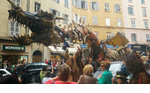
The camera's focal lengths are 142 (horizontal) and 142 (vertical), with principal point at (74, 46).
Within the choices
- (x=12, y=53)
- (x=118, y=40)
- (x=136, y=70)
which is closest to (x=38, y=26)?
(x=12, y=53)

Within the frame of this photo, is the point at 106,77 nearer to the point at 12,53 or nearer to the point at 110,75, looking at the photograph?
the point at 110,75

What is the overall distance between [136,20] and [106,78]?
1.87 meters

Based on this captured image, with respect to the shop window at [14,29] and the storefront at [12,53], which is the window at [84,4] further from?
the storefront at [12,53]

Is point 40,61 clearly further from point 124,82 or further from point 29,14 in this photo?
point 124,82

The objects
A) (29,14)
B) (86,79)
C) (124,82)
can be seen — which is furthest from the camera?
(29,14)

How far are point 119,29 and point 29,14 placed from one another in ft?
6.98

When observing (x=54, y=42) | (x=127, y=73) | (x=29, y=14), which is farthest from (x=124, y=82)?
(x=29, y=14)

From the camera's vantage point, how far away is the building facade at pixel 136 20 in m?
3.42

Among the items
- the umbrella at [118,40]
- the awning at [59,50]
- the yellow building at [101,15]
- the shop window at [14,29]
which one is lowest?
the awning at [59,50]

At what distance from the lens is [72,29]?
3.39m

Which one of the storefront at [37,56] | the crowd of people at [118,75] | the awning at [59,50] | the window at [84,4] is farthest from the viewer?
the window at [84,4]

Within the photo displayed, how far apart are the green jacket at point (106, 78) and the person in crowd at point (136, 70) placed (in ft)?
1.23

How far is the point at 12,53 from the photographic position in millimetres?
2891

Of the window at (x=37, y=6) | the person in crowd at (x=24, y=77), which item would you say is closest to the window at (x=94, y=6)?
the window at (x=37, y=6)
